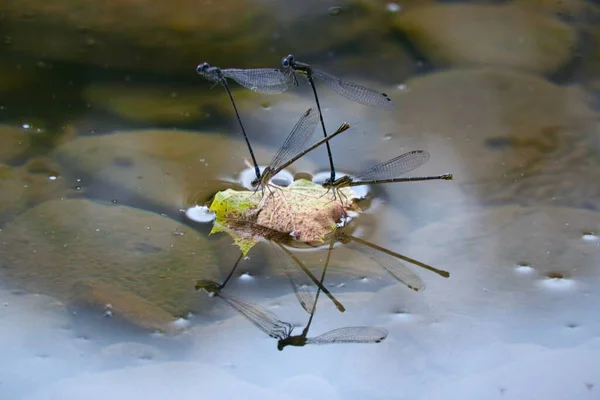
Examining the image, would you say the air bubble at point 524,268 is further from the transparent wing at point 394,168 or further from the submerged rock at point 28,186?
the submerged rock at point 28,186

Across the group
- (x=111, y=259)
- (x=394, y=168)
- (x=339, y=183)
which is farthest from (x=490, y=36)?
(x=111, y=259)

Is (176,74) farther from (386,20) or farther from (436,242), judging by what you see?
(436,242)

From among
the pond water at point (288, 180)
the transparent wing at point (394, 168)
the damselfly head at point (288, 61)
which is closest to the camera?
the pond water at point (288, 180)

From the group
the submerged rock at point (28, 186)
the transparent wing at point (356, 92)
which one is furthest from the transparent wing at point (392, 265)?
the submerged rock at point (28, 186)

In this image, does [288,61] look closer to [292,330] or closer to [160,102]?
[160,102]

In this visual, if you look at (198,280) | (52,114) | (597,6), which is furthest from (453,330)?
(597,6)

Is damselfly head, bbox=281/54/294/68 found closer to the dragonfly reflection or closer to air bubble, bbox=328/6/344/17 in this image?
air bubble, bbox=328/6/344/17
